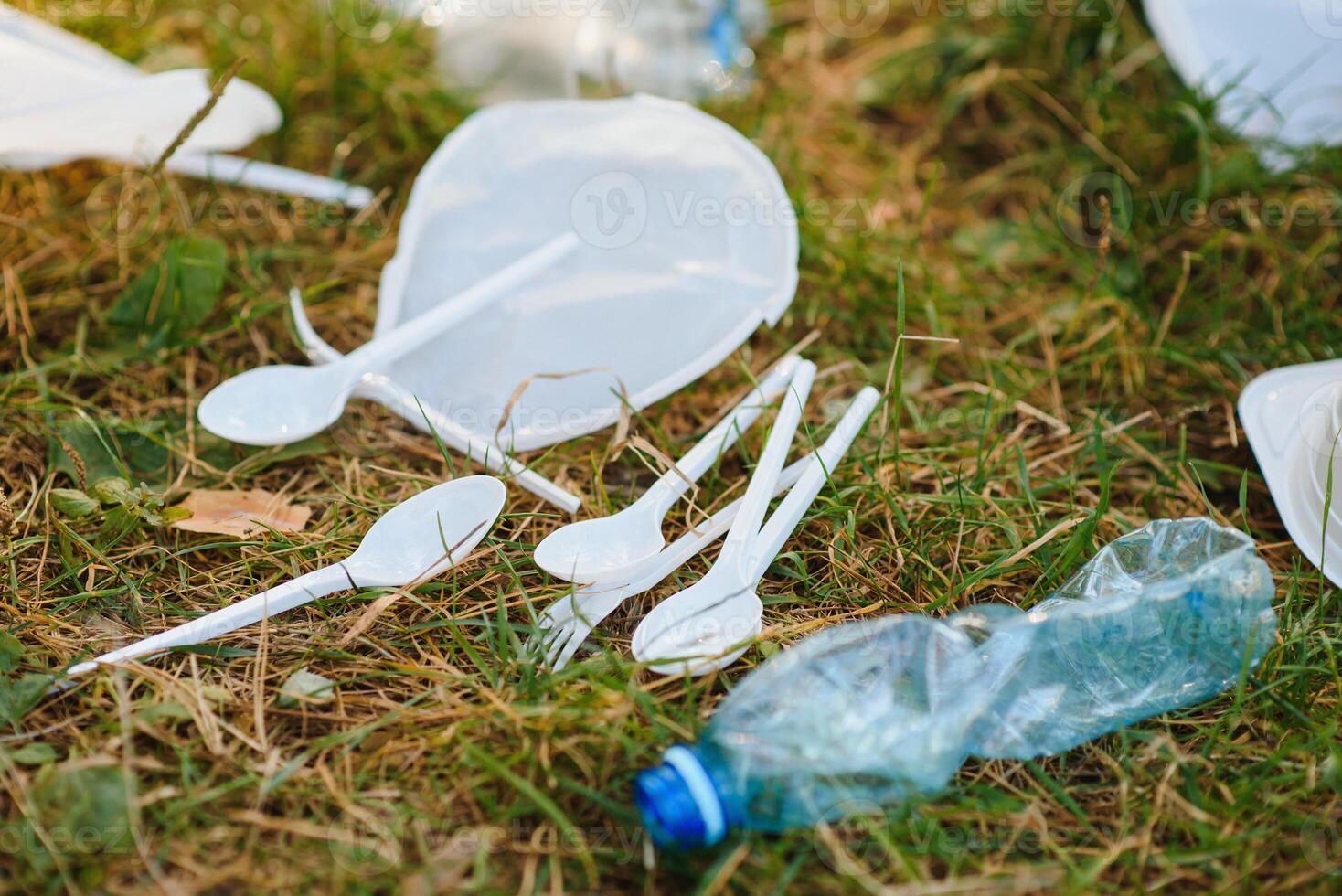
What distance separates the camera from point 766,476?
1.33m

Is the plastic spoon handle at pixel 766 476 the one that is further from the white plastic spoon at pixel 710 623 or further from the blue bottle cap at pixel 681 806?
the blue bottle cap at pixel 681 806

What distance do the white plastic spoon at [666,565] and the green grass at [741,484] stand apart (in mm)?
39

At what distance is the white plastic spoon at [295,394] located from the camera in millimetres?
1400

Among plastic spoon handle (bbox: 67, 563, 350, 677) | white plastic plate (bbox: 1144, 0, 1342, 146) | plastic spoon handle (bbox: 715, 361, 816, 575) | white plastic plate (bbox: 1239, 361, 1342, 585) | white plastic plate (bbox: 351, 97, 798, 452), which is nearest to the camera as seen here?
plastic spoon handle (bbox: 67, 563, 350, 677)

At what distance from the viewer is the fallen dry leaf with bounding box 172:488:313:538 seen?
133cm

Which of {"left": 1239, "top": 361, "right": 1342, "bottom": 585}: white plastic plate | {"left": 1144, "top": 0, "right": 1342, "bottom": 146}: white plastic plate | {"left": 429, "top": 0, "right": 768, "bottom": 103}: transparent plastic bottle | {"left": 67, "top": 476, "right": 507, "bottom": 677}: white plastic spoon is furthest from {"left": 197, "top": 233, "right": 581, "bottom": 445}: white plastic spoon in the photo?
{"left": 1144, "top": 0, "right": 1342, "bottom": 146}: white plastic plate

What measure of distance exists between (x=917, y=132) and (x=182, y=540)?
1.67m

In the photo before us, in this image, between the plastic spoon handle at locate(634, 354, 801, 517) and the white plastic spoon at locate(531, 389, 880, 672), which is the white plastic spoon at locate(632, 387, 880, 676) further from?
the plastic spoon handle at locate(634, 354, 801, 517)

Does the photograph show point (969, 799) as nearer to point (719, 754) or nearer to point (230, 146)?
point (719, 754)

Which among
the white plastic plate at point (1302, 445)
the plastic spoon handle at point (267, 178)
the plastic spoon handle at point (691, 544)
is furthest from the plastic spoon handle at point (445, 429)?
the white plastic plate at point (1302, 445)

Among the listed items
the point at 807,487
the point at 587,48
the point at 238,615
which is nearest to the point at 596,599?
the point at 807,487

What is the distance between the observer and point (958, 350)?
1.73 meters

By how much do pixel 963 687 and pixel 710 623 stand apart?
0.96 ft

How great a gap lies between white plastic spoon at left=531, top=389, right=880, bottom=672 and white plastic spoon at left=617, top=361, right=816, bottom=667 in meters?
0.02
